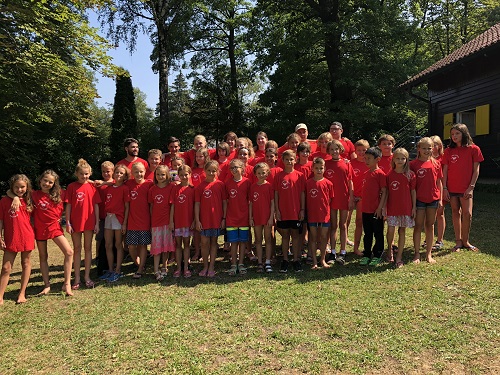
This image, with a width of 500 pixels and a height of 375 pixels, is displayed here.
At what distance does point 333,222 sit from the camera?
5.96 metres

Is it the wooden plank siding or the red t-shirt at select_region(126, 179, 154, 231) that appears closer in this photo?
the red t-shirt at select_region(126, 179, 154, 231)

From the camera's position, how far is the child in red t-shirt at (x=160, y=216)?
5.59 meters

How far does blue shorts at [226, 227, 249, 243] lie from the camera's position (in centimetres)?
556

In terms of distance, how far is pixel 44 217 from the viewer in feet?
16.9

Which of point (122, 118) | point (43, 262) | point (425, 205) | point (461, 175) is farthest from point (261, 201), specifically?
point (122, 118)

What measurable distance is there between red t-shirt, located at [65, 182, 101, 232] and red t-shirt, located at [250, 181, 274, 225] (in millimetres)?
2346

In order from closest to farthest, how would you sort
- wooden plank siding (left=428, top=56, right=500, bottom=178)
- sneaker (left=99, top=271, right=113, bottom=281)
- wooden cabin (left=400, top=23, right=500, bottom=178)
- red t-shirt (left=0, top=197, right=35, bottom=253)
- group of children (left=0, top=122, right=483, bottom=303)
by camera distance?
1. red t-shirt (left=0, top=197, right=35, bottom=253)
2. group of children (left=0, top=122, right=483, bottom=303)
3. sneaker (left=99, top=271, right=113, bottom=281)
4. wooden cabin (left=400, top=23, right=500, bottom=178)
5. wooden plank siding (left=428, top=56, right=500, bottom=178)

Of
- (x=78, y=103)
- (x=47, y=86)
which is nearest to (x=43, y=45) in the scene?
(x=47, y=86)

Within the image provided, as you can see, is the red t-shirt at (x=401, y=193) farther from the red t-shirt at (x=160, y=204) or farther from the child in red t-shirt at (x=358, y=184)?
the red t-shirt at (x=160, y=204)

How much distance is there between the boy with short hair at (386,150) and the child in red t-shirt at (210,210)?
2690 millimetres

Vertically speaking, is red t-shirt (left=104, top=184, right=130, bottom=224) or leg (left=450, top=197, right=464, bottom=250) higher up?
red t-shirt (left=104, top=184, right=130, bottom=224)

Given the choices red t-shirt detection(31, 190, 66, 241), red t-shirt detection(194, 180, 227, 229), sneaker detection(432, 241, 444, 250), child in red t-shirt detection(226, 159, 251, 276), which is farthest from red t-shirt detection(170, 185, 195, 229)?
sneaker detection(432, 241, 444, 250)

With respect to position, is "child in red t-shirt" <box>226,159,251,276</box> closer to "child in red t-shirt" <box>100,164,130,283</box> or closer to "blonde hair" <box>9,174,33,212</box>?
"child in red t-shirt" <box>100,164,130,283</box>

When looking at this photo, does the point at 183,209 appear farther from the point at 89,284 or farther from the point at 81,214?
the point at 89,284
